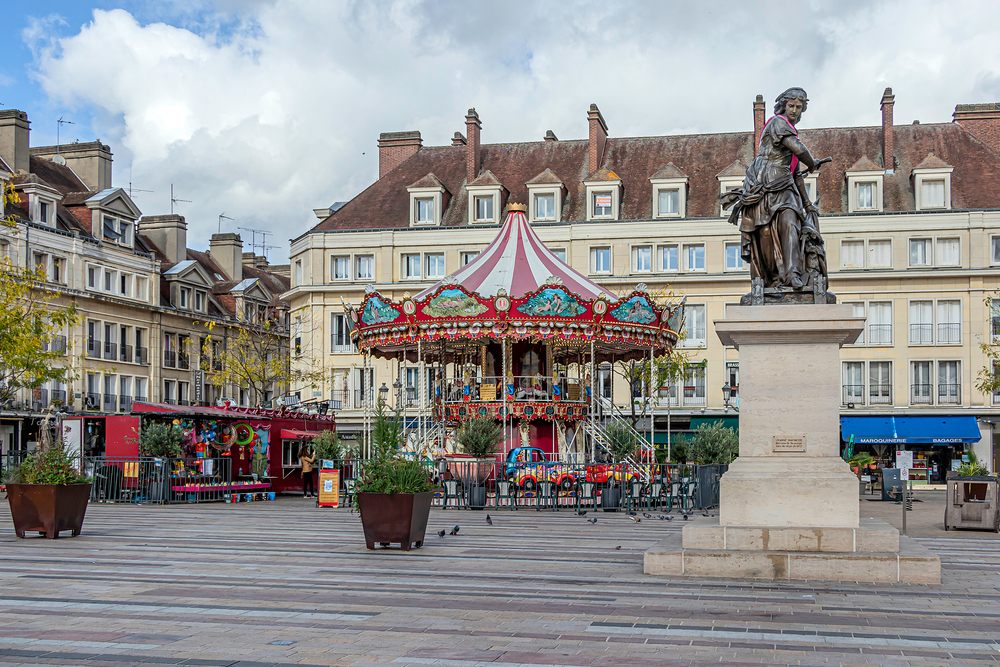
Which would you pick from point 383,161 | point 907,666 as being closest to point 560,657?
point 907,666

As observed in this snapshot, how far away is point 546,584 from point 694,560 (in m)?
1.37

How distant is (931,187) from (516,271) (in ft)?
82.2

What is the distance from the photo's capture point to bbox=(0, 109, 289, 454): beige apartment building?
52.3 m

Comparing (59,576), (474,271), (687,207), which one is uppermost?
(687,207)

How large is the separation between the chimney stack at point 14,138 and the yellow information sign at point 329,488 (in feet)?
99.6

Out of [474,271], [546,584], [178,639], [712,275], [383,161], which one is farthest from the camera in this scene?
[383,161]

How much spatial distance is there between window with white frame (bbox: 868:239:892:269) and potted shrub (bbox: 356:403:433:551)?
38699 mm

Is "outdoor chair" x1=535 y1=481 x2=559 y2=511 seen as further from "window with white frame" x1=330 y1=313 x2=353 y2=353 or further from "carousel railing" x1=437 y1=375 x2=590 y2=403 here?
"window with white frame" x1=330 y1=313 x2=353 y2=353

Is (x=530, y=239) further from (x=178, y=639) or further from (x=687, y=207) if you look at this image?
(x=178, y=639)

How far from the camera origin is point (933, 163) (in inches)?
1962

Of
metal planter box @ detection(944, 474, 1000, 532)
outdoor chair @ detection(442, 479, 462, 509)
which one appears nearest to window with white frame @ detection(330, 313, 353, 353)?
outdoor chair @ detection(442, 479, 462, 509)

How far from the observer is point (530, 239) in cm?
3284

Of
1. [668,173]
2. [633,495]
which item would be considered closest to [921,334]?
[668,173]

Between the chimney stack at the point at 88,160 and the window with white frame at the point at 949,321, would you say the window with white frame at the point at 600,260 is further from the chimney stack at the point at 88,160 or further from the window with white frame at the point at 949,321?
the chimney stack at the point at 88,160
